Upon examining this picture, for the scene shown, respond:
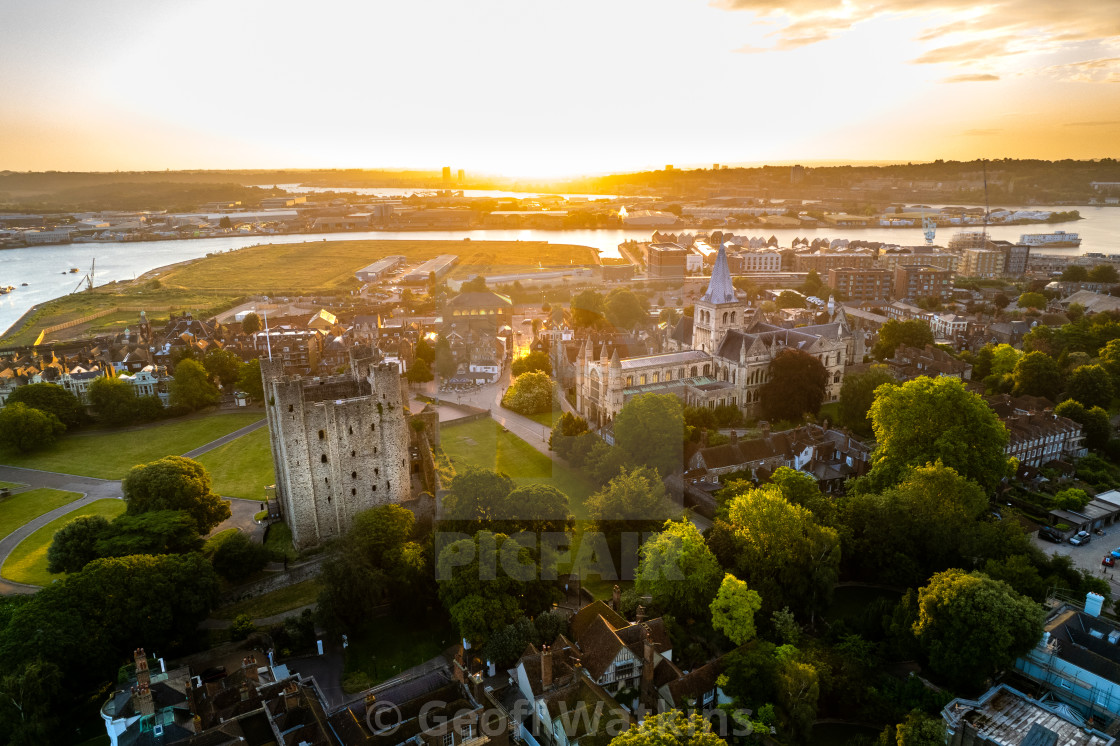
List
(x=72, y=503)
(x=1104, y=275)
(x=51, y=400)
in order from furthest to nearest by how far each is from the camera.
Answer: (x=1104, y=275) → (x=51, y=400) → (x=72, y=503)

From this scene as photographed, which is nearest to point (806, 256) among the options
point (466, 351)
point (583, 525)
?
point (466, 351)

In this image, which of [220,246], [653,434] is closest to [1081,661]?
[653,434]

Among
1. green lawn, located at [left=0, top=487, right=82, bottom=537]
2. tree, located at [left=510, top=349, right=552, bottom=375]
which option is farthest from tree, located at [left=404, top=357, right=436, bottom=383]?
green lawn, located at [left=0, top=487, right=82, bottom=537]

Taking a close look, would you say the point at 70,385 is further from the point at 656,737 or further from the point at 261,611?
the point at 656,737

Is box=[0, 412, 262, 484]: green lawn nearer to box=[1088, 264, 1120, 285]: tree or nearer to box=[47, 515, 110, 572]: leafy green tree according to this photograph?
box=[47, 515, 110, 572]: leafy green tree

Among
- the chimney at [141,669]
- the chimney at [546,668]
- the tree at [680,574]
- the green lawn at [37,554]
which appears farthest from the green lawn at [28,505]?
the tree at [680,574]

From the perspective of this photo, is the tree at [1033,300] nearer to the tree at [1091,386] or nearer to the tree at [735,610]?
the tree at [1091,386]

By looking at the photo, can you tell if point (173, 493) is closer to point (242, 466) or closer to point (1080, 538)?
point (242, 466)
